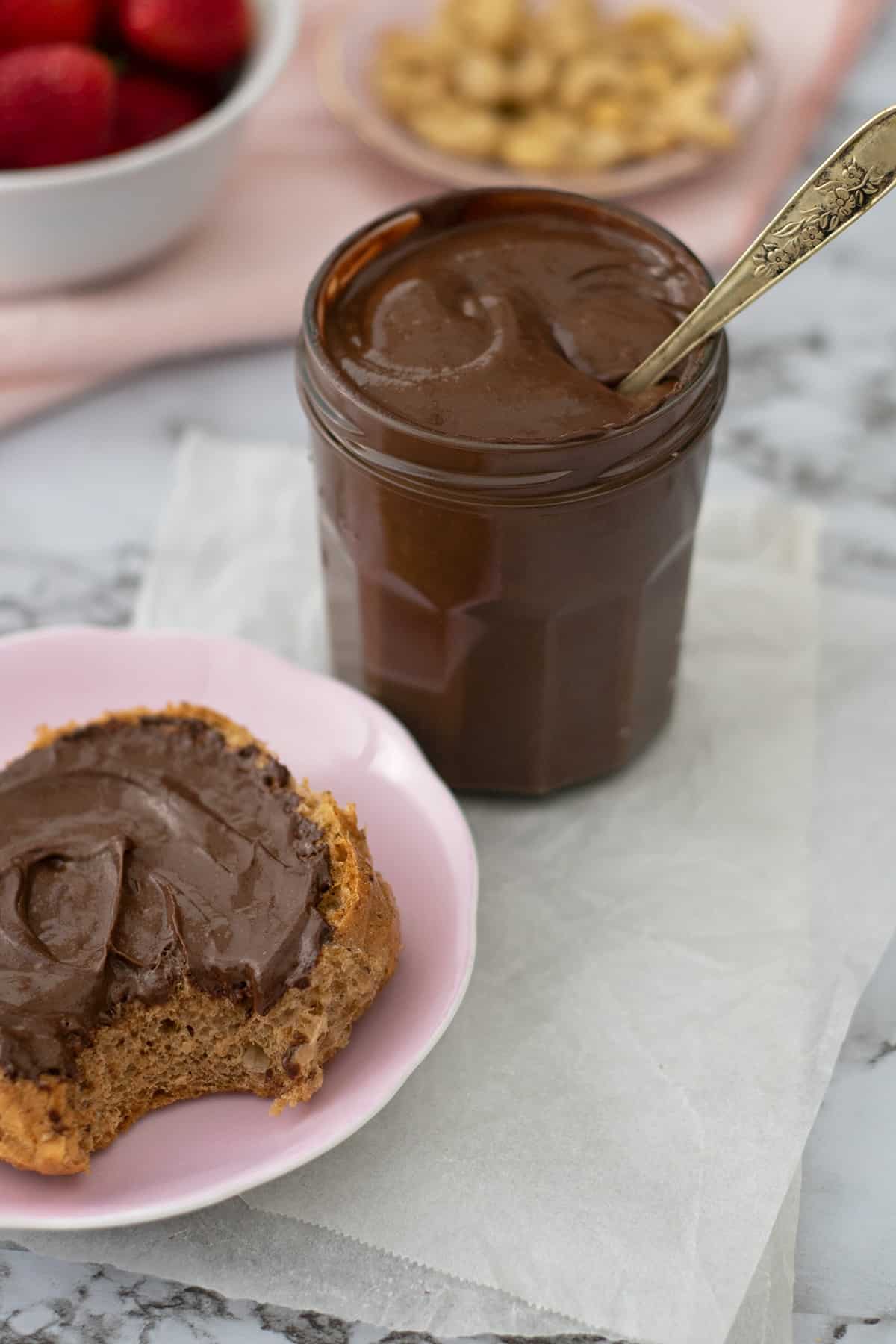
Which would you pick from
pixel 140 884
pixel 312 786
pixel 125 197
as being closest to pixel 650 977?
pixel 312 786

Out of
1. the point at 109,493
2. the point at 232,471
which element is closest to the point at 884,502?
the point at 232,471

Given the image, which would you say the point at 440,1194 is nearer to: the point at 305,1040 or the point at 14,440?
the point at 305,1040

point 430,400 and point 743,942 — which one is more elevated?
point 430,400

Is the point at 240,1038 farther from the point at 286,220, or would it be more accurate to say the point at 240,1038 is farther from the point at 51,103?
the point at 286,220

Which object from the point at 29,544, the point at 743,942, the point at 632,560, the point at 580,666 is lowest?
the point at 29,544

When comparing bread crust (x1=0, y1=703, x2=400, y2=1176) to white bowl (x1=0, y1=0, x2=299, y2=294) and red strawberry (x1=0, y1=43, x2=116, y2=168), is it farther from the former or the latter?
red strawberry (x1=0, y1=43, x2=116, y2=168)

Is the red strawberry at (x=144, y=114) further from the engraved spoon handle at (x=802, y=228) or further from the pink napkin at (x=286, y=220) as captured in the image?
the engraved spoon handle at (x=802, y=228)

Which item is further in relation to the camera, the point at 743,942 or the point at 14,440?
the point at 14,440
